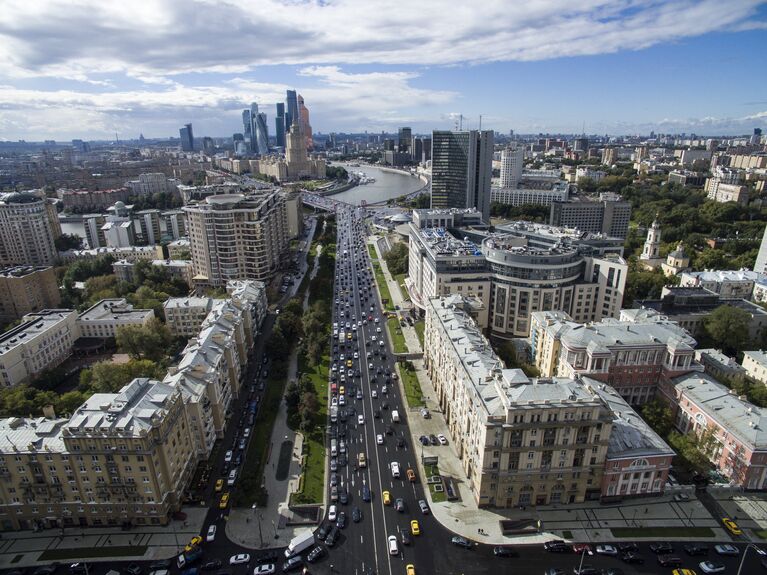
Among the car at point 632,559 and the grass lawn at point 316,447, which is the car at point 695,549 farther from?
the grass lawn at point 316,447

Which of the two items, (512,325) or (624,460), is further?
(512,325)

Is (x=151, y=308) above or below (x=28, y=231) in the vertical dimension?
below

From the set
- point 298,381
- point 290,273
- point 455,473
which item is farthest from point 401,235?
point 455,473

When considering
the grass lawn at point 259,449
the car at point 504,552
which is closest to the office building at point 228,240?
the grass lawn at point 259,449

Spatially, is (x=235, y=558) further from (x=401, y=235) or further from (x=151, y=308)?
(x=401, y=235)

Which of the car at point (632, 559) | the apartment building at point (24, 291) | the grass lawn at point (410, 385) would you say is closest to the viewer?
the car at point (632, 559)

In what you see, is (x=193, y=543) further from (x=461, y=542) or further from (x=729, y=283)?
(x=729, y=283)

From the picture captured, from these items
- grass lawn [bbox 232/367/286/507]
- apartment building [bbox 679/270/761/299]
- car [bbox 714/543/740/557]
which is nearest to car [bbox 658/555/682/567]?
car [bbox 714/543/740/557]
